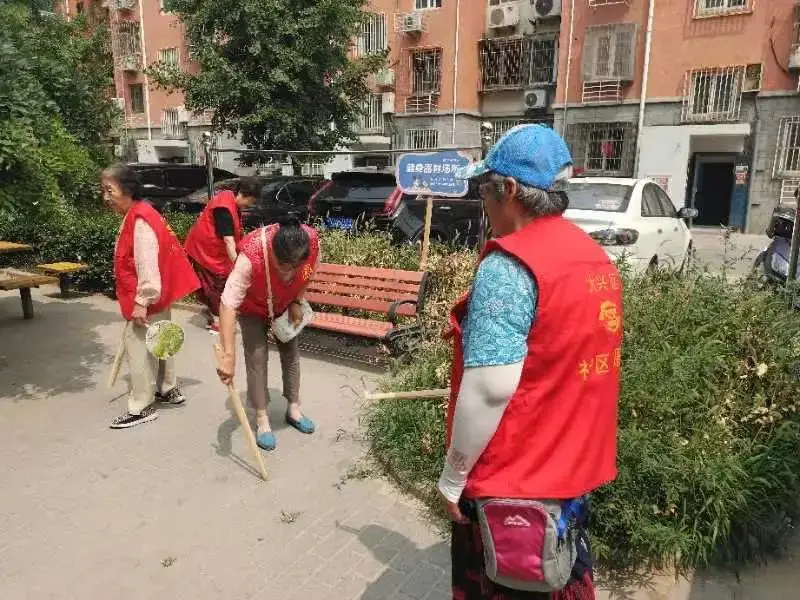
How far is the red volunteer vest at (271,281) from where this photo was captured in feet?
11.5

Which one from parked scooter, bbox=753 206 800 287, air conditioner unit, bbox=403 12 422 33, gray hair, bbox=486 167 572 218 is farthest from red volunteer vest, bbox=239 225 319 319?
air conditioner unit, bbox=403 12 422 33

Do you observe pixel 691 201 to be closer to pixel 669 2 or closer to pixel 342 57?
pixel 669 2

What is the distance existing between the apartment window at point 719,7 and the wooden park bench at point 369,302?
1676 centimetres

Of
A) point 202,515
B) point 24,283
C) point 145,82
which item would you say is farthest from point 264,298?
point 145,82

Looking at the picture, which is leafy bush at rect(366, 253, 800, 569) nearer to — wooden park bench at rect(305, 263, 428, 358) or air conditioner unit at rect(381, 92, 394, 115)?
wooden park bench at rect(305, 263, 428, 358)

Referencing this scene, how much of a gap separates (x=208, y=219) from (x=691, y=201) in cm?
1750

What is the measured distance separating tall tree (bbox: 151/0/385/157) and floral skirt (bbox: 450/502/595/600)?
14.7 metres

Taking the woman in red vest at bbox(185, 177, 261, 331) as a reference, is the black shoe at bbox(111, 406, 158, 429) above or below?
below

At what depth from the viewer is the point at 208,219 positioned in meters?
5.85

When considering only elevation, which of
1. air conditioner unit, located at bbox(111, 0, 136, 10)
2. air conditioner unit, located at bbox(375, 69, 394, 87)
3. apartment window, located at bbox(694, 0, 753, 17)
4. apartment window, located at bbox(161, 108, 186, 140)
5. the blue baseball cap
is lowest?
the blue baseball cap

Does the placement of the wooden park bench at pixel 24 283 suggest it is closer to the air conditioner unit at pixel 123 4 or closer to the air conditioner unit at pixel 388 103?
the air conditioner unit at pixel 388 103

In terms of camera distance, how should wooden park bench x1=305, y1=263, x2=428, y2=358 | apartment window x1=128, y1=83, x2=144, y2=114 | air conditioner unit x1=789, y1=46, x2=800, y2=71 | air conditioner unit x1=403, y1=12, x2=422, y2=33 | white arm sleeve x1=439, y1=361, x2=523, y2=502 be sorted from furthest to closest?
1. apartment window x1=128, y1=83, x2=144, y2=114
2. air conditioner unit x1=403, y1=12, x2=422, y2=33
3. air conditioner unit x1=789, y1=46, x2=800, y2=71
4. wooden park bench x1=305, y1=263, x2=428, y2=358
5. white arm sleeve x1=439, y1=361, x2=523, y2=502

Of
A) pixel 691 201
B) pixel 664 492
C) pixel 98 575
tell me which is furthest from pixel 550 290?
pixel 691 201

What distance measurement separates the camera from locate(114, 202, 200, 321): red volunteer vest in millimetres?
4012
